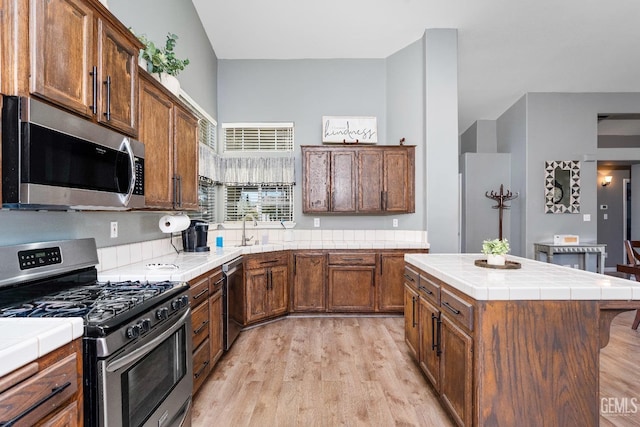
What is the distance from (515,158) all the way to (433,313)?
16.7 feet

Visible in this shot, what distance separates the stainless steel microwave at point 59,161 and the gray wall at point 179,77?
0.24 meters

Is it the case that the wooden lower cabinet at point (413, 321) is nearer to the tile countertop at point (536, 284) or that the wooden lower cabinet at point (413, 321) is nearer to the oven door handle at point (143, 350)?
the tile countertop at point (536, 284)

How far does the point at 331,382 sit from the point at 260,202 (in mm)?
2818

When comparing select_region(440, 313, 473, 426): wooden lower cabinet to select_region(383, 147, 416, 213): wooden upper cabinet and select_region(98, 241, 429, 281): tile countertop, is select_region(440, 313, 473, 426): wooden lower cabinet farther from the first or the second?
select_region(383, 147, 416, 213): wooden upper cabinet

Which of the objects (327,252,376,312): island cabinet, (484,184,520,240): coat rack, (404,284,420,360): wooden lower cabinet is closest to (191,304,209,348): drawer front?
(404,284,420,360): wooden lower cabinet

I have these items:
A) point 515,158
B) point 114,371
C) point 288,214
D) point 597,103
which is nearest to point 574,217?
point 515,158

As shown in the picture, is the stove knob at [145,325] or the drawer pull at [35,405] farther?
the stove knob at [145,325]

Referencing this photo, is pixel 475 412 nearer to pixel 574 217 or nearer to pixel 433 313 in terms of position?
pixel 433 313

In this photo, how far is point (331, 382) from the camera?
2.49 metres

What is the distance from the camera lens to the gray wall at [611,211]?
7277mm

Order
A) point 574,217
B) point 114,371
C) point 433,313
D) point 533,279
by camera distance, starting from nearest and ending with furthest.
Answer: point 114,371, point 533,279, point 433,313, point 574,217

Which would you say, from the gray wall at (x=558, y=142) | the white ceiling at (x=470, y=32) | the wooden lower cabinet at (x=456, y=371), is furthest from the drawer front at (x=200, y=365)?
the gray wall at (x=558, y=142)

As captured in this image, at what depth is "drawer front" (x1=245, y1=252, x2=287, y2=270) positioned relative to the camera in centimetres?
357

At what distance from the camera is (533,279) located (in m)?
1.79
